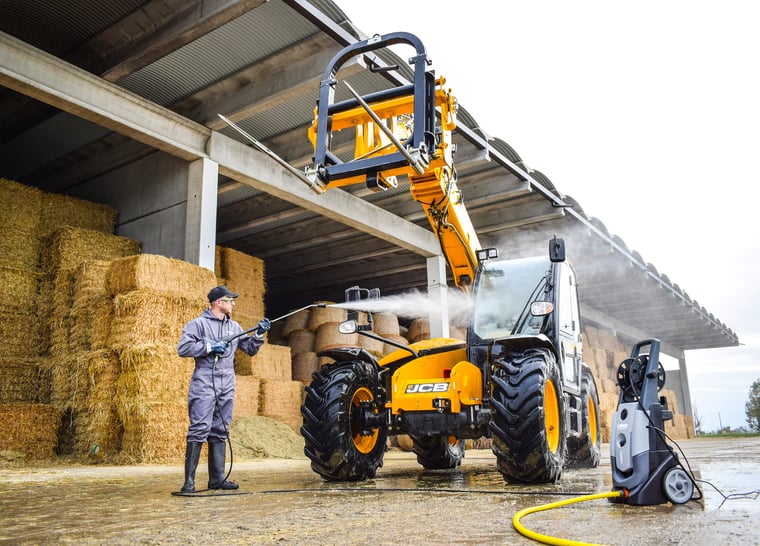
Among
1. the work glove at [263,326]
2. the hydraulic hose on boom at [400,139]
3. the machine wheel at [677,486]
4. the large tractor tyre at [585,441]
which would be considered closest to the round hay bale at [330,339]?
the large tractor tyre at [585,441]

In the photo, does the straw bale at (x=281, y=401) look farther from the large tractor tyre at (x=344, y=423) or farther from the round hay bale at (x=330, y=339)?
the large tractor tyre at (x=344, y=423)

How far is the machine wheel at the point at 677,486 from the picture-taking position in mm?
3678

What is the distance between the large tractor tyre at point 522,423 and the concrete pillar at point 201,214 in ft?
20.6

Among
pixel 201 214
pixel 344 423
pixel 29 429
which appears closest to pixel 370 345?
pixel 201 214

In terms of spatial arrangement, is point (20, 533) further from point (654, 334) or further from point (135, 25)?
point (654, 334)

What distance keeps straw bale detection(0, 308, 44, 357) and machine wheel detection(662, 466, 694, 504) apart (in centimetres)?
883

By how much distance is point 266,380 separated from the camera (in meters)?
11.8

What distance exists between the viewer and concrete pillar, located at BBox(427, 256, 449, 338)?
50.2ft

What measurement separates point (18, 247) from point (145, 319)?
9.02ft

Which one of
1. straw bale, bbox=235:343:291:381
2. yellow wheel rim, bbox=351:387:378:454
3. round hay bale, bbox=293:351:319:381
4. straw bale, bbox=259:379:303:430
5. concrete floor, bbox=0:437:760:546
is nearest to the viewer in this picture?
concrete floor, bbox=0:437:760:546

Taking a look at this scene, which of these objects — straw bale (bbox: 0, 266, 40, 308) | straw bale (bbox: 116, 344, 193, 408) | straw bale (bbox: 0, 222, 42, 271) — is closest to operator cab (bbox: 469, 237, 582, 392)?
straw bale (bbox: 116, 344, 193, 408)

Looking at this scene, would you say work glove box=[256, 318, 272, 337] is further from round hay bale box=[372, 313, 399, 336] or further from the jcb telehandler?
round hay bale box=[372, 313, 399, 336]

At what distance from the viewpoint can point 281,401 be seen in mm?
12008

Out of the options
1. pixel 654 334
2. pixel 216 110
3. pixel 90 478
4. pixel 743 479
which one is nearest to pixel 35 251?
pixel 216 110
